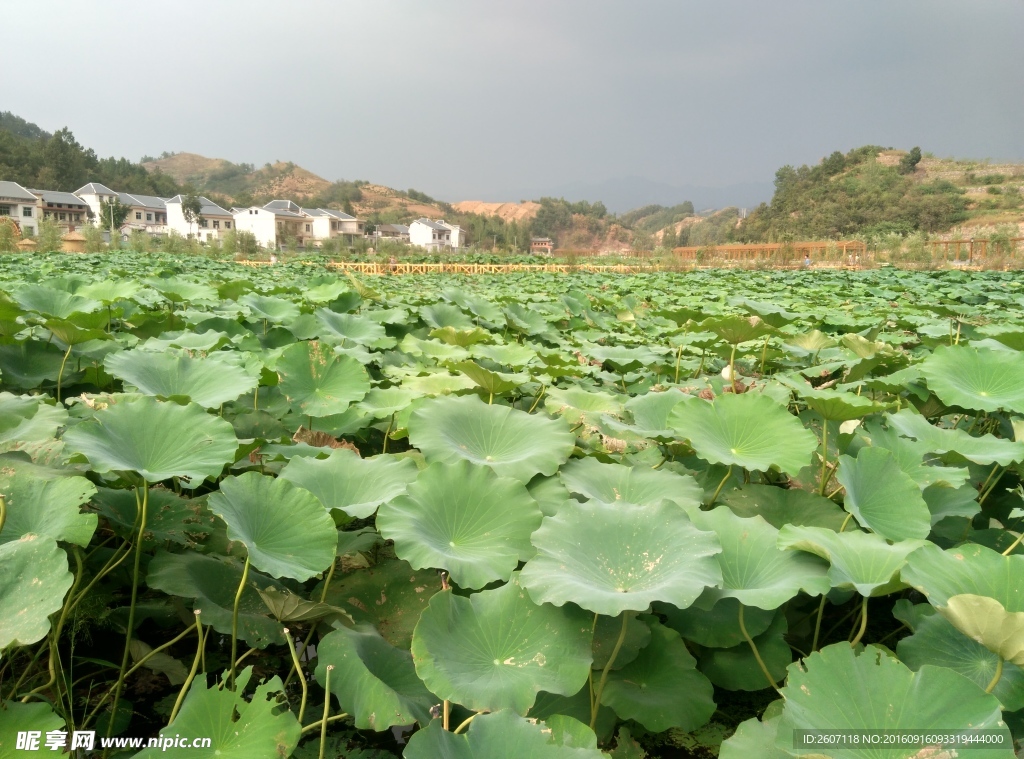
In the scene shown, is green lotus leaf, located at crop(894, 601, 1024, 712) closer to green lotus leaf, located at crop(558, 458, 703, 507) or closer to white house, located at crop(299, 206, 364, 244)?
green lotus leaf, located at crop(558, 458, 703, 507)

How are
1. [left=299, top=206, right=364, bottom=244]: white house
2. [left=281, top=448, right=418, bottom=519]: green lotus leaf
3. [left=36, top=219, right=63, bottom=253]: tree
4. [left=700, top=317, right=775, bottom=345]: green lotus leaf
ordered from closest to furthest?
[left=281, top=448, right=418, bottom=519]: green lotus leaf
[left=700, top=317, right=775, bottom=345]: green lotus leaf
[left=36, top=219, right=63, bottom=253]: tree
[left=299, top=206, right=364, bottom=244]: white house

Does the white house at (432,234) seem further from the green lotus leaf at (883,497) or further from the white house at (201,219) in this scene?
the green lotus leaf at (883,497)

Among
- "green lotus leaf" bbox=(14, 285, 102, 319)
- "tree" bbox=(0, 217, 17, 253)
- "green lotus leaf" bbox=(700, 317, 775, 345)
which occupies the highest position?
"tree" bbox=(0, 217, 17, 253)

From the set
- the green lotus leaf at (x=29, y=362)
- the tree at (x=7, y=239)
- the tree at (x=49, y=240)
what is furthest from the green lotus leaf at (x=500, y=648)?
the tree at (x=49, y=240)

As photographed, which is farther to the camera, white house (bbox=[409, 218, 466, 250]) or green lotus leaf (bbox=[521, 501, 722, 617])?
white house (bbox=[409, 218, 466, 250])

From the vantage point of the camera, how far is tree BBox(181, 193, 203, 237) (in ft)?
176

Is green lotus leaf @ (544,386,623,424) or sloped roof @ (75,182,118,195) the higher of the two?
sloped roof @ (75,182,118,195)

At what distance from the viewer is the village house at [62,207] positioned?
47.2 meters

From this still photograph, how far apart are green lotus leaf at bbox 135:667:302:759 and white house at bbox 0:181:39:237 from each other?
5605 cm

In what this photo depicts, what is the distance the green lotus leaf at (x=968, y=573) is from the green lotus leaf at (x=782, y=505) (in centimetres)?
38

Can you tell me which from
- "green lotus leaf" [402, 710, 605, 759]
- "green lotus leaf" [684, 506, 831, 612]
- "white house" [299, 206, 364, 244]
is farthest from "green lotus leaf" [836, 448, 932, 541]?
"white house" [299, 206, 364, 244]

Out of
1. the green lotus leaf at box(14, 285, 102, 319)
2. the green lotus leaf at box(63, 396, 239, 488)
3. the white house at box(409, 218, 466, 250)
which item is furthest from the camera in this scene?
the white house at box(409, 218, 466, 250)

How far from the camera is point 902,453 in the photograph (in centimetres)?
138

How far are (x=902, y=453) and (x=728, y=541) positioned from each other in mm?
620
